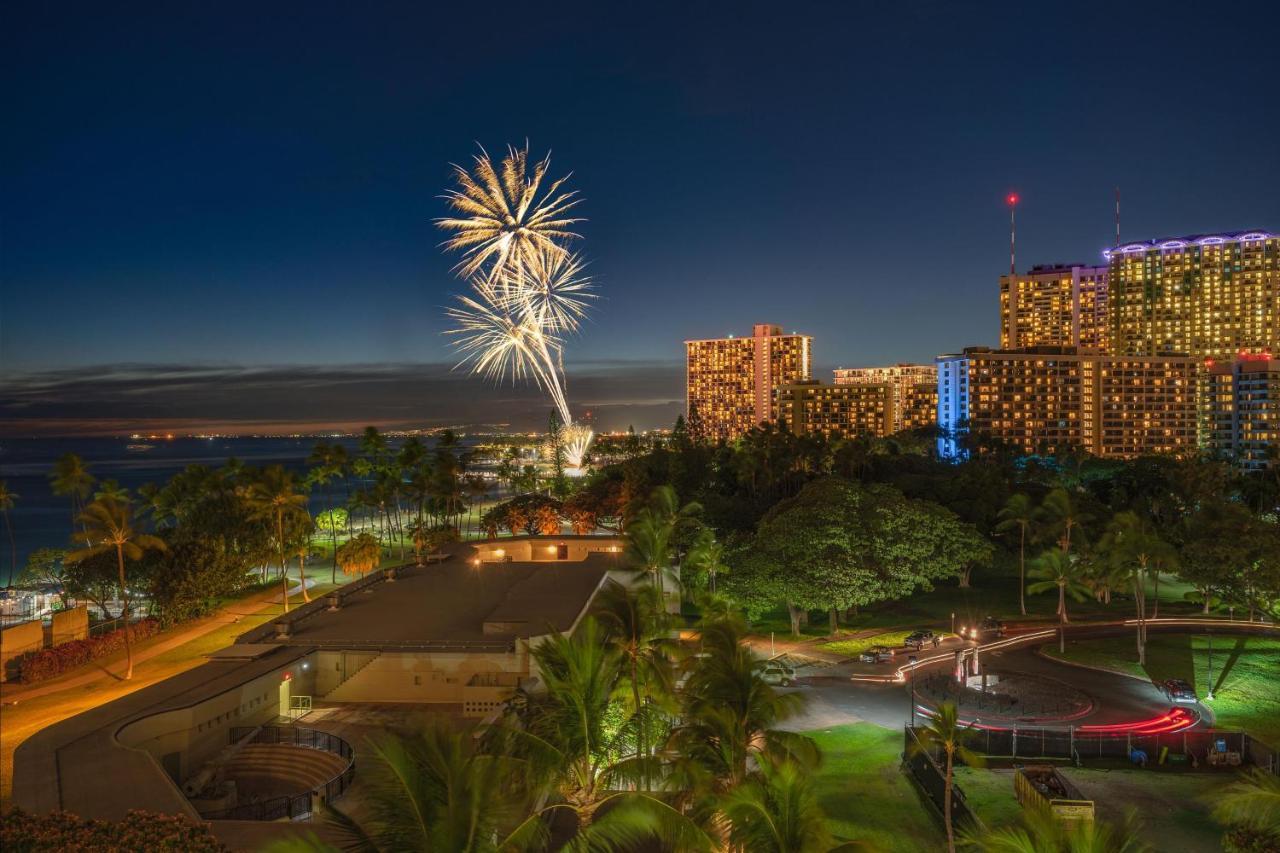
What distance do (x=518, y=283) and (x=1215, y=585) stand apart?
117ft

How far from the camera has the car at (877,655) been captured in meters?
37.5

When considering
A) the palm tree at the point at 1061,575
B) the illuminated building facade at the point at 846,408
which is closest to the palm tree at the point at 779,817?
the palm tree at the point at 1061,575

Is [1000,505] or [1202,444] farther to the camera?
[1202,444]

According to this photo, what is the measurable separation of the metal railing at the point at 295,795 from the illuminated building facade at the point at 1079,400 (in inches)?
5797

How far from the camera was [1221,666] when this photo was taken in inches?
1446

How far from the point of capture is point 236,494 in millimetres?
58625

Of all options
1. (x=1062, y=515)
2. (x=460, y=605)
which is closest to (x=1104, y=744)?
(x=1062, y=515)

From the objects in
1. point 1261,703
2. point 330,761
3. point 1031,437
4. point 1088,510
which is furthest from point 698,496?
point 1031,437

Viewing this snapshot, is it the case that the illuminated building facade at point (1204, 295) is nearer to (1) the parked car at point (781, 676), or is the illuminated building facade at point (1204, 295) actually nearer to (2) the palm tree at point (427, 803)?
(1) the parked car at point (781, 676)

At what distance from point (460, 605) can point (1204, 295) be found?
21093 cm

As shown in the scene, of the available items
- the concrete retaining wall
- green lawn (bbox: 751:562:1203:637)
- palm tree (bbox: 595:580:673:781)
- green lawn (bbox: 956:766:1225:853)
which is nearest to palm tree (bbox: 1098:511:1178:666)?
green lawn (bbox: 751:562:1203:637)

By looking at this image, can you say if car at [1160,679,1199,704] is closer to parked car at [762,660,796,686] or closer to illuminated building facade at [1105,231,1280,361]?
parked car at [762,660,796,686]

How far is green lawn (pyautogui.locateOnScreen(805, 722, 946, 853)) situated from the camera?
21.7 metres

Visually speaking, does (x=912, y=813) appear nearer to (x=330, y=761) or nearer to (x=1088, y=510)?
(x=330, y=761)
